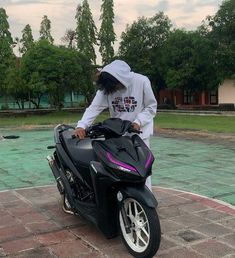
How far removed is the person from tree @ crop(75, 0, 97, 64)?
109ft

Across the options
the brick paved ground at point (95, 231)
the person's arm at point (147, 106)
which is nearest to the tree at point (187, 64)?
the brick paved ground at point (95, 231)

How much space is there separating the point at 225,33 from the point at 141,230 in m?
28.2

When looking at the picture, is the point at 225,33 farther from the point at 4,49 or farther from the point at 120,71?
the point at 120,71

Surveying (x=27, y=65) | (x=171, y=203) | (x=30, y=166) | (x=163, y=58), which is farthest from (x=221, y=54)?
(x=171, y=203)

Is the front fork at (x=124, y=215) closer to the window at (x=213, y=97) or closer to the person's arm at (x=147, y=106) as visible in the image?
the person's arm at (x=147, y=106)

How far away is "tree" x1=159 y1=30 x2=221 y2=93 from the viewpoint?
3191 centimetres

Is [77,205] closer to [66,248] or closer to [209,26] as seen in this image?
[66,248]

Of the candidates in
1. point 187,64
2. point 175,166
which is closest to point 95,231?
point 175,166

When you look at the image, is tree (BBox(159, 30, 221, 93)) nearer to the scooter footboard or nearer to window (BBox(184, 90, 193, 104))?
window (BBox(184, 90, 193, 104))

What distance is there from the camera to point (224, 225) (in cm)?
435

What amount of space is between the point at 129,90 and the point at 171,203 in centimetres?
162

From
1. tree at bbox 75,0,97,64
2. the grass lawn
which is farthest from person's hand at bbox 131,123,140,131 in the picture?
tree at bbox 75,0,97,64

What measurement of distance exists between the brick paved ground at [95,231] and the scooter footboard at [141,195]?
48 centimetres

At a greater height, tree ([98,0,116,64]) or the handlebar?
tree ([98,0,116,64])
